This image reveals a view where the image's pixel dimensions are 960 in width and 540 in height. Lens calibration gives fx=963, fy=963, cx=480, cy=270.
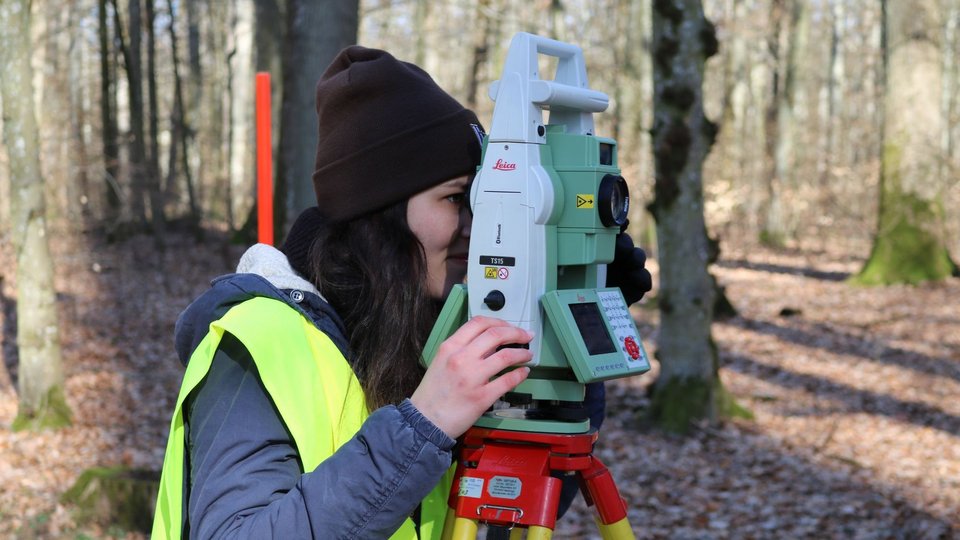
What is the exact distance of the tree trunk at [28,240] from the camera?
22.5 feet

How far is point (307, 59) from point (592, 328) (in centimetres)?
424

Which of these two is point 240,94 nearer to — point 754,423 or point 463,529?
point 754,423

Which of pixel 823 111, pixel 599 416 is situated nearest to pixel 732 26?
pixel 823 111

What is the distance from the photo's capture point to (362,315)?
1.71 metres

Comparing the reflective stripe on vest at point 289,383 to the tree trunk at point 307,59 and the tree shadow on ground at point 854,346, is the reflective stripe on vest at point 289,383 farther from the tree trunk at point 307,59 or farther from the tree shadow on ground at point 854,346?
the tree shadow on ground at point 854,346

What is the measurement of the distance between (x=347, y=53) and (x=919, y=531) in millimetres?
4475

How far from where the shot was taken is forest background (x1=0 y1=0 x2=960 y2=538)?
566 centimetres

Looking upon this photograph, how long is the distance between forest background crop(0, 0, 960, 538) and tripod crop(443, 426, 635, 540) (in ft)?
12.7

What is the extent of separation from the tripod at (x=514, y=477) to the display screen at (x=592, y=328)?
0.17 m

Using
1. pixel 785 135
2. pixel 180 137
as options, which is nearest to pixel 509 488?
pixel 180 137

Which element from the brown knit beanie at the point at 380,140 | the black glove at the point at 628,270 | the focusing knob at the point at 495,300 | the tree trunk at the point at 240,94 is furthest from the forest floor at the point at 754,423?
the tree trunk at the point at 240,94

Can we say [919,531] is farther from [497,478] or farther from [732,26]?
[732,26]

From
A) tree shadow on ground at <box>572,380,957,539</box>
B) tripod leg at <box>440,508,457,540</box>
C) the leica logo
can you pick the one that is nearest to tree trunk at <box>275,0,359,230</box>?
tree shadow on ground at <box>572,380,957,539</box>

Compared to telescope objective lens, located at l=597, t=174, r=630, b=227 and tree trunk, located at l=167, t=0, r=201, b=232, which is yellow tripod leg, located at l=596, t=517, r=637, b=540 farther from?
tree trunk, located at l=167, t=0, r=201, b=232
